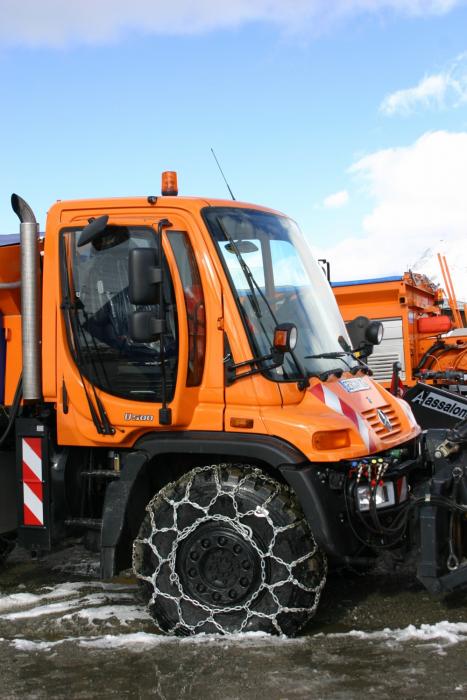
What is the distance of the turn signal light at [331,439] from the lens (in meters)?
3.98

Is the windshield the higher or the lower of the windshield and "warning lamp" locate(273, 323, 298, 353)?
the higher

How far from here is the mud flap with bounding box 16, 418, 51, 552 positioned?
472cm

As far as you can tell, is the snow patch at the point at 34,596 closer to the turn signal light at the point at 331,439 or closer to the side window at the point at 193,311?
the side window at the point at 193,311

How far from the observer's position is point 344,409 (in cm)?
420

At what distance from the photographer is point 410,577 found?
16.9ft

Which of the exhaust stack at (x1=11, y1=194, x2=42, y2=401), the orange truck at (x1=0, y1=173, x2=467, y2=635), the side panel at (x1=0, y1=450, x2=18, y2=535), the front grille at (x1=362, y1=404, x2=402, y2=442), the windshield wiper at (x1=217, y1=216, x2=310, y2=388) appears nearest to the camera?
the orange truck at (x1=0, y1=173, x2=467, y2=635)

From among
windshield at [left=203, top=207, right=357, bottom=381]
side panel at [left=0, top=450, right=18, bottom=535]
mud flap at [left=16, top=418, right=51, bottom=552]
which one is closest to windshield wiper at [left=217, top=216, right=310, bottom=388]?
windshield at [left=203, top=207, right=357, bottom=381]

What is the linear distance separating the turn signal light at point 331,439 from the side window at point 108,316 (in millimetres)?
950

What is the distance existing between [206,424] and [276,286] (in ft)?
3.02

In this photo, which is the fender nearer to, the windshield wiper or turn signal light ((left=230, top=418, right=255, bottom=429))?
turn signal light ((left=230, top=418, right=255, bottom=429))

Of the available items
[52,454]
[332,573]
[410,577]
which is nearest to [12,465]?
[52,454]

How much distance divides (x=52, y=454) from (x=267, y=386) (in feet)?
5.03

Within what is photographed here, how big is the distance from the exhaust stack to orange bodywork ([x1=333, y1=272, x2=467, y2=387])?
718cm

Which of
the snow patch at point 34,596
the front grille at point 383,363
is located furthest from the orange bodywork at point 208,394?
the front grille at point 383,363
